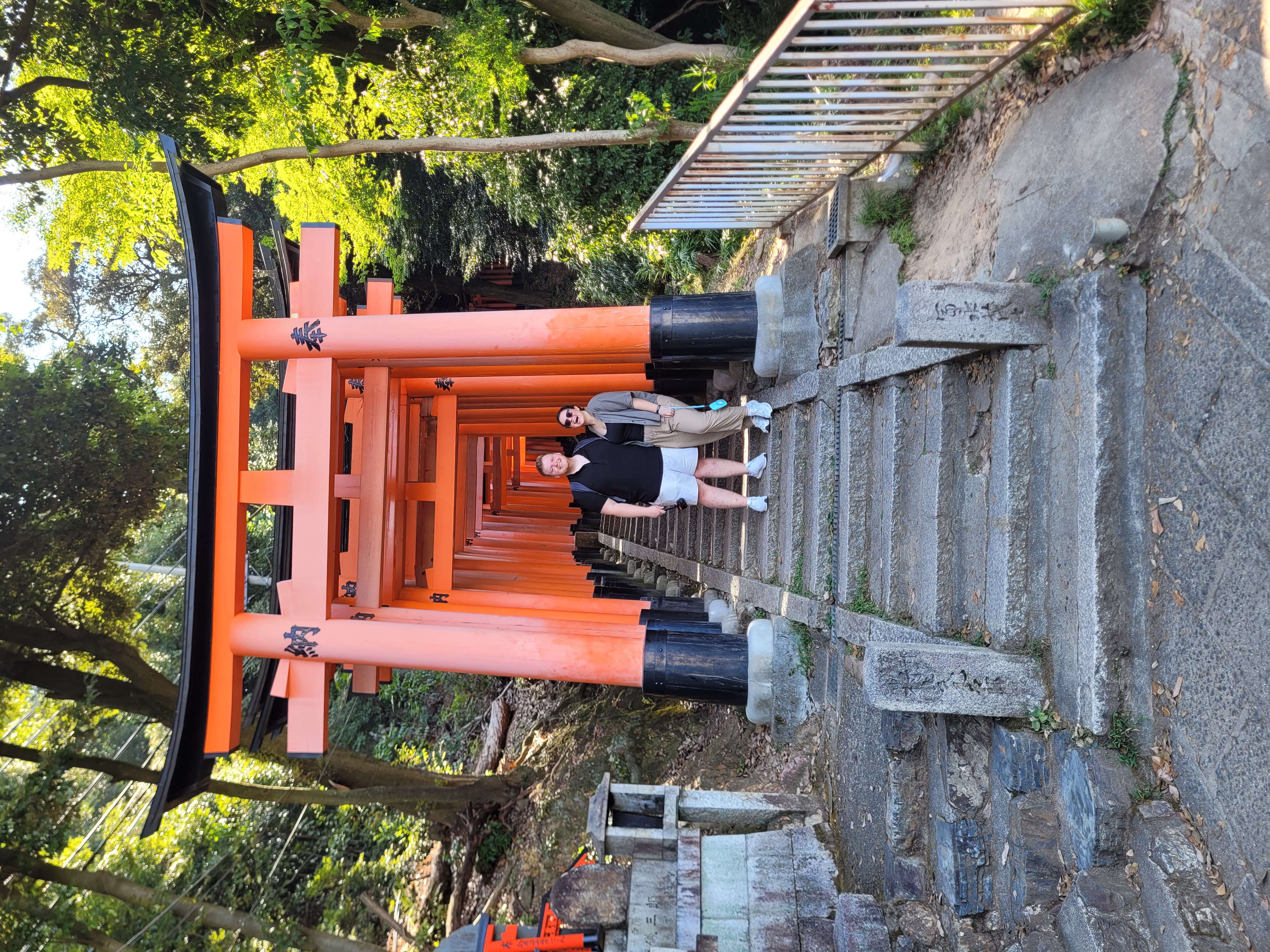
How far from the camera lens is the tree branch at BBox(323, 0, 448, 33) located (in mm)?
6387

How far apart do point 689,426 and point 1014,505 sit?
2.78m

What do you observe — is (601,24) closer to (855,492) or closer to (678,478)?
(678,478)

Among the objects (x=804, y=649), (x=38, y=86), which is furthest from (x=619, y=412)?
(x=38, y=86)

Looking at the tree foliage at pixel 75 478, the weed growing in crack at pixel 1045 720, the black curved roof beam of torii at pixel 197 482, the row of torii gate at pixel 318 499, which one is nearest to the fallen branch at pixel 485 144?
the black curved roof beam of torii at pixel 197 482

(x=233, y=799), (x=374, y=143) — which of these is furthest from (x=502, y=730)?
(x=374, y=143)

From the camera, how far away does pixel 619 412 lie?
5.36 meters

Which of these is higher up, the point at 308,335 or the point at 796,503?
the point at 308,335

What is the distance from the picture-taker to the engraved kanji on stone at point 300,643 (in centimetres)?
471

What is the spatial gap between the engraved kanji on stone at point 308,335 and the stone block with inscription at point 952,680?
12.5 feet

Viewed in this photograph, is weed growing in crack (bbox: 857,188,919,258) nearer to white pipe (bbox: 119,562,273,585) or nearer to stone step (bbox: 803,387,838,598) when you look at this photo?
stone step (bbox: 803,387,838,598)

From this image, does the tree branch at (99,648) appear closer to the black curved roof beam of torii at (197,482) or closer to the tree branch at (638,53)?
the black curved roof beam of torii at (197,482)

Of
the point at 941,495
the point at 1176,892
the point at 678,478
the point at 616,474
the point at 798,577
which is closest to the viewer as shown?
the point at 1176,892

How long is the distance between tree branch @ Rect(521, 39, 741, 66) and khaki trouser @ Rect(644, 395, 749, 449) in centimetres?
281

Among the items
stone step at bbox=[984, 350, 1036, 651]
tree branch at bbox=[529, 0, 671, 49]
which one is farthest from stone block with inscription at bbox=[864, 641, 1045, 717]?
tree branch at bbox=[529, 0, 671, 49]
